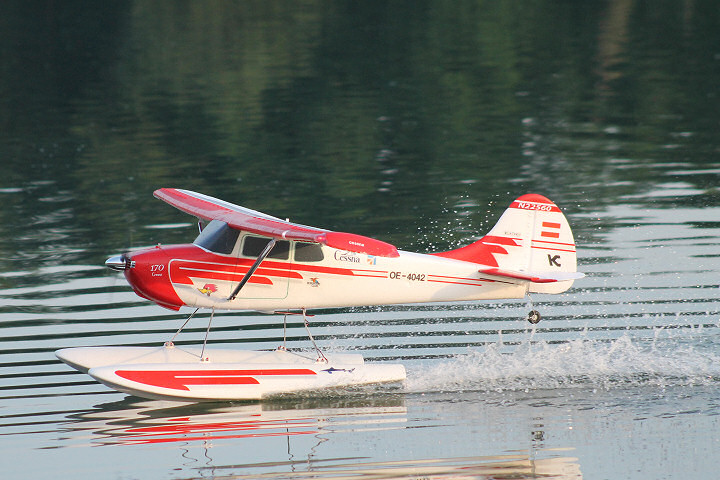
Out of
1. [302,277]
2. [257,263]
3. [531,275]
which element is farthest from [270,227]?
[531,275]

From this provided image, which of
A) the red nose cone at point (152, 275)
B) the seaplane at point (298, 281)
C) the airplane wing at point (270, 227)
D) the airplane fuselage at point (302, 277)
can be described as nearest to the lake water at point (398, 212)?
the seaplane at point (298, 281)

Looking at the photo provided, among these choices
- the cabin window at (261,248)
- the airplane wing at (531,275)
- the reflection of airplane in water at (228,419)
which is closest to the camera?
the reflection of airplane in water at (228,419)

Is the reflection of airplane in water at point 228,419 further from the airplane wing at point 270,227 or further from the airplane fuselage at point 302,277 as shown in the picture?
the airplane wing at point 270,227

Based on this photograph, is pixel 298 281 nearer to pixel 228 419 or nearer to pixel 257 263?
pixel 257 263

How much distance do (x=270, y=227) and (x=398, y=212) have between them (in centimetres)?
995

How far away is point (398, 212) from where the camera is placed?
2322 cm

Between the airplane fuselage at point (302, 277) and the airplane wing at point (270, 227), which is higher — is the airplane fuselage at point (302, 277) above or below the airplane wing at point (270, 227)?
below

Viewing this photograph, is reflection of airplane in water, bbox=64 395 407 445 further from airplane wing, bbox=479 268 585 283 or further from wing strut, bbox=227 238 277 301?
airplane wing, bbox=479 268 585 283

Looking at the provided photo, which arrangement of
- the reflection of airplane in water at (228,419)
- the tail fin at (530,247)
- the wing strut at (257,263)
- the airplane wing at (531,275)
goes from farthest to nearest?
the tail fin at (530,247) < the airplane wing at (531,275) < the wing strut at (257,263) < the reflection of airplane in water at (228,419)

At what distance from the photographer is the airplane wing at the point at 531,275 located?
13.9 meters

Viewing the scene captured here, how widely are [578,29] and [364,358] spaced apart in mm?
39148

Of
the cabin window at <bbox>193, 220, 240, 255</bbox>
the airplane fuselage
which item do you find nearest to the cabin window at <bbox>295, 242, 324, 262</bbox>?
the airplane fuselage

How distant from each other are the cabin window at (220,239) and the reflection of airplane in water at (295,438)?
6.58 ft

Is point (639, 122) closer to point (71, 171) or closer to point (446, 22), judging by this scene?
point (71, 171)
